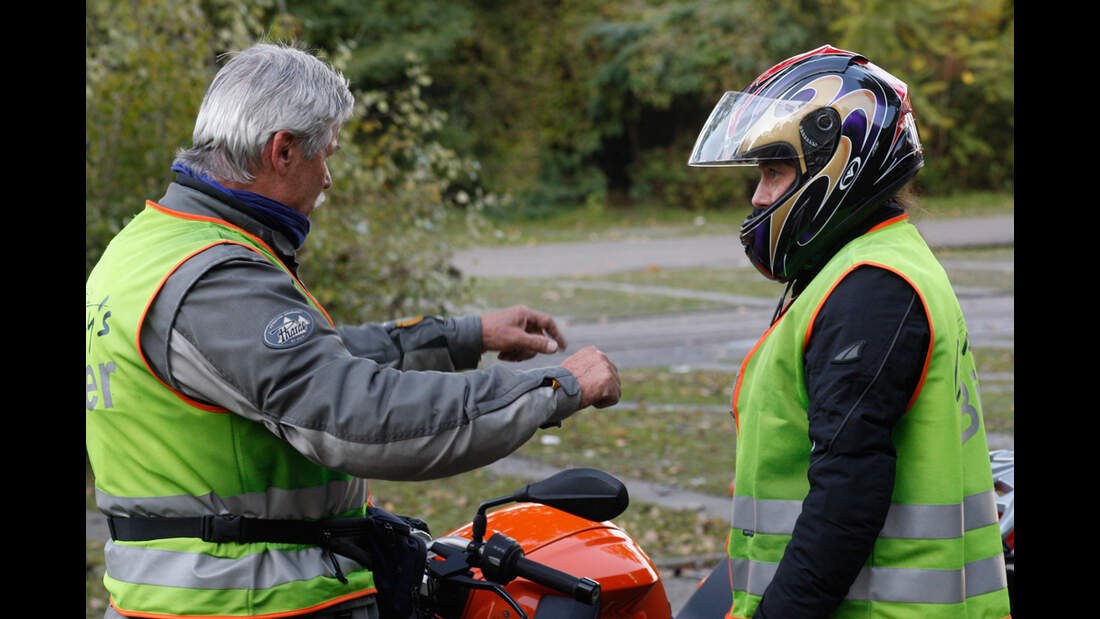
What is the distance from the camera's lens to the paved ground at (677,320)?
6.88 meters

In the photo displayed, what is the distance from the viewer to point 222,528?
2.21 metres

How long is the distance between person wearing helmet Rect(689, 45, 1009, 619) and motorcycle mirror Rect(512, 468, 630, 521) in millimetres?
299

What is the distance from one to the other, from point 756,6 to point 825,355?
2633 cm

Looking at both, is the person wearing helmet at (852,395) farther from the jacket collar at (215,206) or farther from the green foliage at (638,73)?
the green foliage at (638,73)

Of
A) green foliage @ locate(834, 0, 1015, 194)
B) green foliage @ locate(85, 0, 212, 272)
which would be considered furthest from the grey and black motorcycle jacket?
green foliage @ locate(834, 0, 1015, 194)

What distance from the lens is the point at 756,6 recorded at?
26.9 m

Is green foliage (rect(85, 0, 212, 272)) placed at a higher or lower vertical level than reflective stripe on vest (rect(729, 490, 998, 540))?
higher

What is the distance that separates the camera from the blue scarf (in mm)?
2385

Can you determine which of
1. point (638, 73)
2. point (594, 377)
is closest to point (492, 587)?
point (594, 377)

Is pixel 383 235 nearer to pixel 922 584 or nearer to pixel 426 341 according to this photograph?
pixel 426 341

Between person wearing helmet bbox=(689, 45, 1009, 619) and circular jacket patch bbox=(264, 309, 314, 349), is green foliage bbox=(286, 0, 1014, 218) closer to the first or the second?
person wearing helmet bbox=(689, 45, 1009, 619)

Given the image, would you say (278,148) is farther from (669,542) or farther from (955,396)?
(669,542)

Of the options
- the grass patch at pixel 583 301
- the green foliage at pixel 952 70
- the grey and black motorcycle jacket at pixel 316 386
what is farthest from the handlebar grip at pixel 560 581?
the green foliage at pixel 952 70

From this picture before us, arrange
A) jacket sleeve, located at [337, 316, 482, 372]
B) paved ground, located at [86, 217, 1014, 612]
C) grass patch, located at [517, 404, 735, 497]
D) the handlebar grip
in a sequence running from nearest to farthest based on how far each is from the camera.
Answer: the handlebar grip, jacket sleeve, located at [337, 316, 482, 372], paved ground, located at [86, 217, 1014, 612], grass patch, located at [517, 404, 735, 497]
